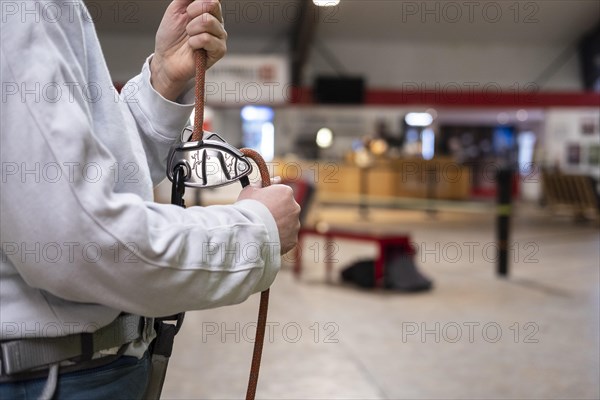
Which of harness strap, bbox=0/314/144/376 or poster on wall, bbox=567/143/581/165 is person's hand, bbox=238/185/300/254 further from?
poster on wall, bbox=567/143/581/165

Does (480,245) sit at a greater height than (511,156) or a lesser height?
lesser

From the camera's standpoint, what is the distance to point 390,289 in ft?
16.2

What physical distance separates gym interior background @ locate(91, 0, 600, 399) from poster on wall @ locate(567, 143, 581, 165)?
0.04m

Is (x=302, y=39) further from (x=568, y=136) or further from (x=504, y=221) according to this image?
(x=504, y=221)

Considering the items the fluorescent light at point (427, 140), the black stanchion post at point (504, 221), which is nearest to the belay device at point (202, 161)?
the black stanchion post at point (504, 221)

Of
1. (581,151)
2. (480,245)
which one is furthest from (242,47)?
(480,245)

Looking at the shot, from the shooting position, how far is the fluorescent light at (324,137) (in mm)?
16156

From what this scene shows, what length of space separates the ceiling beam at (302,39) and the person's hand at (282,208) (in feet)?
36.5

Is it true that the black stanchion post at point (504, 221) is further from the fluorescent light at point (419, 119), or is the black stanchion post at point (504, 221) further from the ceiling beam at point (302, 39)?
the fluorescent light at point (419, 119)

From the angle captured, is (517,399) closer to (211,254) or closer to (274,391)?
(274,391)

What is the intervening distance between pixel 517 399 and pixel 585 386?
299mm

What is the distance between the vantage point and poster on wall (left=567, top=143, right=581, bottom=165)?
44.9 feet

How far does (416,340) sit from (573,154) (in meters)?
11.4

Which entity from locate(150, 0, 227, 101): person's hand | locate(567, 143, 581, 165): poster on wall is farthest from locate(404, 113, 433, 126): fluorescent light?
locate(150, 0, 227, 101): person's hand
